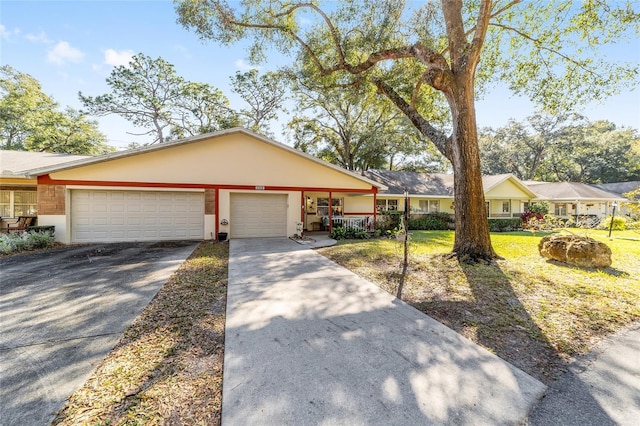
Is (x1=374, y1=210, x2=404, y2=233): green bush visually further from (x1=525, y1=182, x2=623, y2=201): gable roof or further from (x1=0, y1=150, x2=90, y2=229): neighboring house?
(x1=0, y1=150, x2=90, y2=229): neighboring house

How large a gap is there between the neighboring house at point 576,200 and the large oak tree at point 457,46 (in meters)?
17.0

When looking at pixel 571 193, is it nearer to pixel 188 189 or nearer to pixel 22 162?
pixel 188 189

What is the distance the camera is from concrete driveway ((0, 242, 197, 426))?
2376 mm

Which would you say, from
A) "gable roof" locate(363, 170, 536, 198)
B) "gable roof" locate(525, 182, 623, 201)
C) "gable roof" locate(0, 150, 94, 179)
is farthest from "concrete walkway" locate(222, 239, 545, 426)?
"gable roof" locate(525, 182, 623, 201)

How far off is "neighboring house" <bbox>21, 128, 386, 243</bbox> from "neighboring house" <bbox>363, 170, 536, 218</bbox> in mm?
5963

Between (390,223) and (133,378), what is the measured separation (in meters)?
14.3

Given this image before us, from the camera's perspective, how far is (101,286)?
527 cm

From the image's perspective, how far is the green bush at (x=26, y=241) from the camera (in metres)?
8.30

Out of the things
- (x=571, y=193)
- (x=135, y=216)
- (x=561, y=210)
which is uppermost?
(x=571, y=193)

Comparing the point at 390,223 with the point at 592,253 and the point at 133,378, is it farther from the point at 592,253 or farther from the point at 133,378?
the point at 133,378

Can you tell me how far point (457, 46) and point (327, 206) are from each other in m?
10.8

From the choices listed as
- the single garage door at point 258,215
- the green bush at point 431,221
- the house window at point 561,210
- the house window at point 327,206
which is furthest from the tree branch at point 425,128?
the house window at point 561,210

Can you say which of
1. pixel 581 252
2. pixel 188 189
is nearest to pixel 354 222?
pixel 188 189

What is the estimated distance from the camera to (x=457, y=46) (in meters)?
7.68
